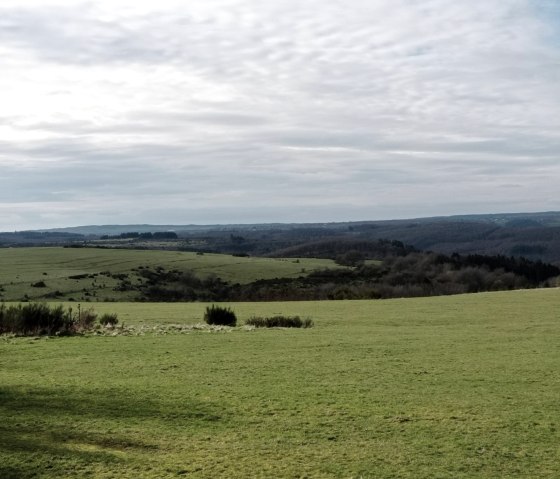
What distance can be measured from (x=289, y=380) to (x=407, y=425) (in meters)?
3.61

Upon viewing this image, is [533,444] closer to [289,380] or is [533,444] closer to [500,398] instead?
[500,398]

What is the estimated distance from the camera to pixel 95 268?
81.1 meters

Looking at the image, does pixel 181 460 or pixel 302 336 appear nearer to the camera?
pixel 181 460

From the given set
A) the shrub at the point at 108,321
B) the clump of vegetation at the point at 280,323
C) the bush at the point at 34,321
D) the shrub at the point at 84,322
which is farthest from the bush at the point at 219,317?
the bush at the point at 34,321

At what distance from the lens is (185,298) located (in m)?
63.1

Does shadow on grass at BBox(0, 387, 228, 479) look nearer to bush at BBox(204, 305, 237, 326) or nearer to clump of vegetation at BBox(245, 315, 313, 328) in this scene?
clump of vegetation at BBox(245, 315, 313, 328)

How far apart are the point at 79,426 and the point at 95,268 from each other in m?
74.8

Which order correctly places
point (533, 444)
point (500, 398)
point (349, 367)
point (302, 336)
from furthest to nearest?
point (302, 336) → point (349, 367) → point (500, 398) → point (533, 444)

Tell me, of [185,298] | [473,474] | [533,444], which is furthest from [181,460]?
[185,298]

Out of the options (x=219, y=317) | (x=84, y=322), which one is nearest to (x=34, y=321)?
(x=84, y=322)

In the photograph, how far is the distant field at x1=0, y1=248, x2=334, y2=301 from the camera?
200 feet

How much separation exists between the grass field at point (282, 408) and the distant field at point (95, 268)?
140 ft

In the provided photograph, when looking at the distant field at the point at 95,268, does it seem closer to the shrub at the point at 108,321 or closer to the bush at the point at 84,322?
the shrub at the point at 108,321

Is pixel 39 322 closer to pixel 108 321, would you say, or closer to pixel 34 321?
pixel 34 321
